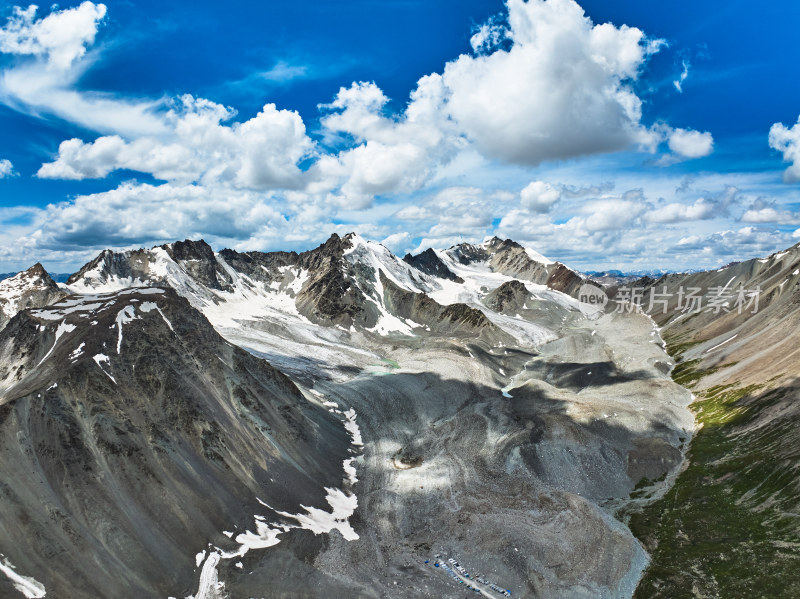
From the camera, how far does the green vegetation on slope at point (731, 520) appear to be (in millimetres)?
47812

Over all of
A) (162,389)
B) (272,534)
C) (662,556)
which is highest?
(162,389)

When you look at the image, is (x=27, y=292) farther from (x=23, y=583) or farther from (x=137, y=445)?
(x=23, y=583)

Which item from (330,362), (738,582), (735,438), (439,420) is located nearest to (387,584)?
(738,582)

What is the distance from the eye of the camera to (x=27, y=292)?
6639 inches

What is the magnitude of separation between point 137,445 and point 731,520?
72.2m

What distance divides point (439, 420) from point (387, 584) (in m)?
47.3

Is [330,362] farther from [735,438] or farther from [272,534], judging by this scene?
[735,438]

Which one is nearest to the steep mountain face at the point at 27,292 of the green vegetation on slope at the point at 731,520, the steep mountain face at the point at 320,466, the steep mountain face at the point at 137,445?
the steep mountain face at the point at 137,445

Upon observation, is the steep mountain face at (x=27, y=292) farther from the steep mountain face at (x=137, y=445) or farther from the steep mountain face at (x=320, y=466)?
the steep mountain face at (x=320, y=466)

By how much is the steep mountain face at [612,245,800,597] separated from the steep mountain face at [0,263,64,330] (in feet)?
619

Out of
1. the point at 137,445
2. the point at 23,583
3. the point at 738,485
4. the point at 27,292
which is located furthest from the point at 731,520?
the point at 27,292

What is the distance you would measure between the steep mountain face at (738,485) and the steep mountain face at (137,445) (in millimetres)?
43154

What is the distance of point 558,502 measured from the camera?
62.4m

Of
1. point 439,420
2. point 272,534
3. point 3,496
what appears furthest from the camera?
point 439,420
